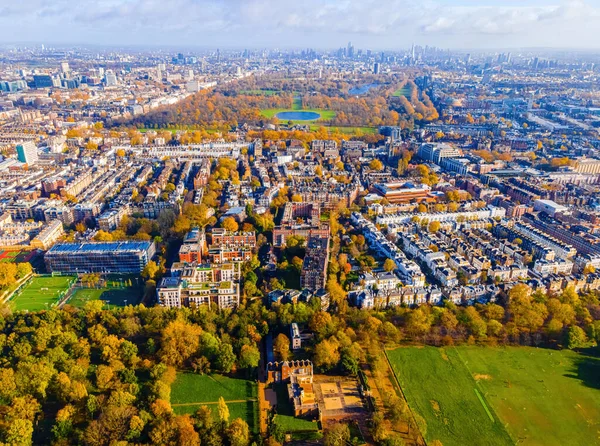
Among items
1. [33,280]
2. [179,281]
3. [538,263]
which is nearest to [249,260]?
[179,281]

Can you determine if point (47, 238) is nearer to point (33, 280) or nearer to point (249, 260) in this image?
point (33, 280)

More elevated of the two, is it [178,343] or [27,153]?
[27,153]

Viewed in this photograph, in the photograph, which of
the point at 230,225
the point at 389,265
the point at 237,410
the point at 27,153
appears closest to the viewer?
the point at 237,410

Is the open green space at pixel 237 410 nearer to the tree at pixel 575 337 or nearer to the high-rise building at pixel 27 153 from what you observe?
the tree at pixel 575 337

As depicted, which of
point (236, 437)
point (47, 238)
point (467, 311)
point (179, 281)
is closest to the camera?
point (236, 437)

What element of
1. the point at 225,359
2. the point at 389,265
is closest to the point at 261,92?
the point at 389,265

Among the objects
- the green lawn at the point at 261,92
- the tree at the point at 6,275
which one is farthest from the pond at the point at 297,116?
the tree at the point at 6,275

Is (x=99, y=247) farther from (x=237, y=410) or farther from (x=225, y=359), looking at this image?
(x=237, y=410)
